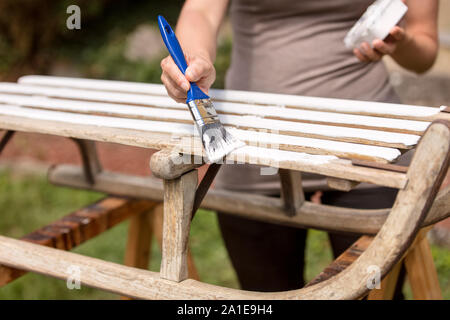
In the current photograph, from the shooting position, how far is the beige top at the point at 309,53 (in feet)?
5.18

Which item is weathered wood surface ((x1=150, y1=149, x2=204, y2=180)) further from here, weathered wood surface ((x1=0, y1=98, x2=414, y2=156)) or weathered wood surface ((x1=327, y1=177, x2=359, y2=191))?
weathered wood surface ((x1=327, y1=177, x2=359, y2=191))

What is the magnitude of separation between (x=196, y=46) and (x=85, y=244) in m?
2.11

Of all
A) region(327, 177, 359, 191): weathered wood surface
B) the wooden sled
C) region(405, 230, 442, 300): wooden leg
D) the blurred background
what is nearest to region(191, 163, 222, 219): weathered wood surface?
the wooden sled

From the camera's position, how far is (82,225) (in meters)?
1.72

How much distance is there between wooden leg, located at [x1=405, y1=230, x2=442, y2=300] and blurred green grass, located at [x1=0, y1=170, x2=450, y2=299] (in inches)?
34.0

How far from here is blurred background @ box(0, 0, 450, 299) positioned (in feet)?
9.64

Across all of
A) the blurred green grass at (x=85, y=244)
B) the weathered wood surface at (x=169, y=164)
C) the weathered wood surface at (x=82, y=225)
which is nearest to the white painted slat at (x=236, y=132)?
the weathered wood surface at (x=169, y=164)

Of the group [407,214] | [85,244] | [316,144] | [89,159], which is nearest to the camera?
[407,214]

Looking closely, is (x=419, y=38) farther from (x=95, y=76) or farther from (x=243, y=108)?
(x=95, y=76)

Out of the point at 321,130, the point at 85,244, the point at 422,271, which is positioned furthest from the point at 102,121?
the point at 85,244

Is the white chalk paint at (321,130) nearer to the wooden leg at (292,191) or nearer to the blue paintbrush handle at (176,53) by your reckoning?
the blue paintbrush handle at (176,53)

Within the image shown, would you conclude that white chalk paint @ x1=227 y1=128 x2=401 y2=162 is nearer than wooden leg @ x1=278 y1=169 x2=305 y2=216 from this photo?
Yes

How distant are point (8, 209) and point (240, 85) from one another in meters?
2.23

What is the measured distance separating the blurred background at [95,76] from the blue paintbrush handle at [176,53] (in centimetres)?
175
